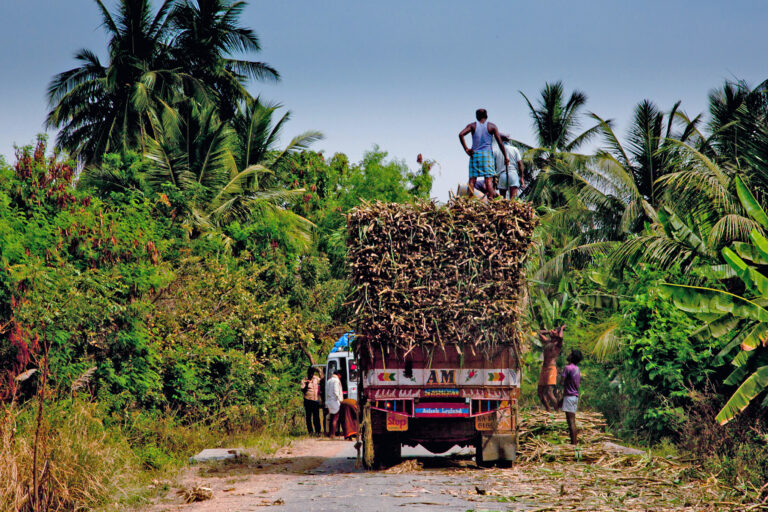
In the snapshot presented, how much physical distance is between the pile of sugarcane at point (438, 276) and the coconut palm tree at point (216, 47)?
23.0m

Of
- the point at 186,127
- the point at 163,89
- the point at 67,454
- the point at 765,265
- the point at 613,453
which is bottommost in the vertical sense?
the point at 613,453

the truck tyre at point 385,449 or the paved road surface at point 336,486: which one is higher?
the truck tyre at point 385,449

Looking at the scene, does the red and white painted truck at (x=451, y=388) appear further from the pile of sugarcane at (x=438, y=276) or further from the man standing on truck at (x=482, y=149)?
the man standing on truck at (x=482, y=149)

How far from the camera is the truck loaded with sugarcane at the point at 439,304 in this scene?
11328 mm

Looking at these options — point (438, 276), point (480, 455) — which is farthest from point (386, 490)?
point (438, 276)

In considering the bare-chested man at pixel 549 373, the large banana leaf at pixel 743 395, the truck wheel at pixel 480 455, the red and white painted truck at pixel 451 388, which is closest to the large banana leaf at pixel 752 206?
the large banana leaf at pixel 743 395

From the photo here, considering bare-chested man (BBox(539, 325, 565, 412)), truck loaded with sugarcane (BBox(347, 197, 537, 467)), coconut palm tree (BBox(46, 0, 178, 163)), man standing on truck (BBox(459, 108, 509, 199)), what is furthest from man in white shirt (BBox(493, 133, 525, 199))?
coconut palm tree (BBox(46, 0, 178, 163))

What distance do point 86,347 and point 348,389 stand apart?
37.9 feet

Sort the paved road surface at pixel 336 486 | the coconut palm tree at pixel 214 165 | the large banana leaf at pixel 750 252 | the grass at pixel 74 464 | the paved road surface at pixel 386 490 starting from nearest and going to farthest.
Answer: the grass at pixel 74 464 → the paved road surface at pixel 386 490 → the paved road surface at pixel 336 486 → the large banana leaf at pixel 750 252 → the coconut palm tree at pixel 214 165

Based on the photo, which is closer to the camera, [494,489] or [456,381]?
[494,489]

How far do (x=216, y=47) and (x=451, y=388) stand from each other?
2488 centimetres

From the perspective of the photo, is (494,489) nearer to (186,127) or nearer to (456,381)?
(456,381)

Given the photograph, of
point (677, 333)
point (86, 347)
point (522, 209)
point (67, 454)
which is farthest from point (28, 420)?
point (677, 333)

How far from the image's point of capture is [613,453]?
13000 millimetres
